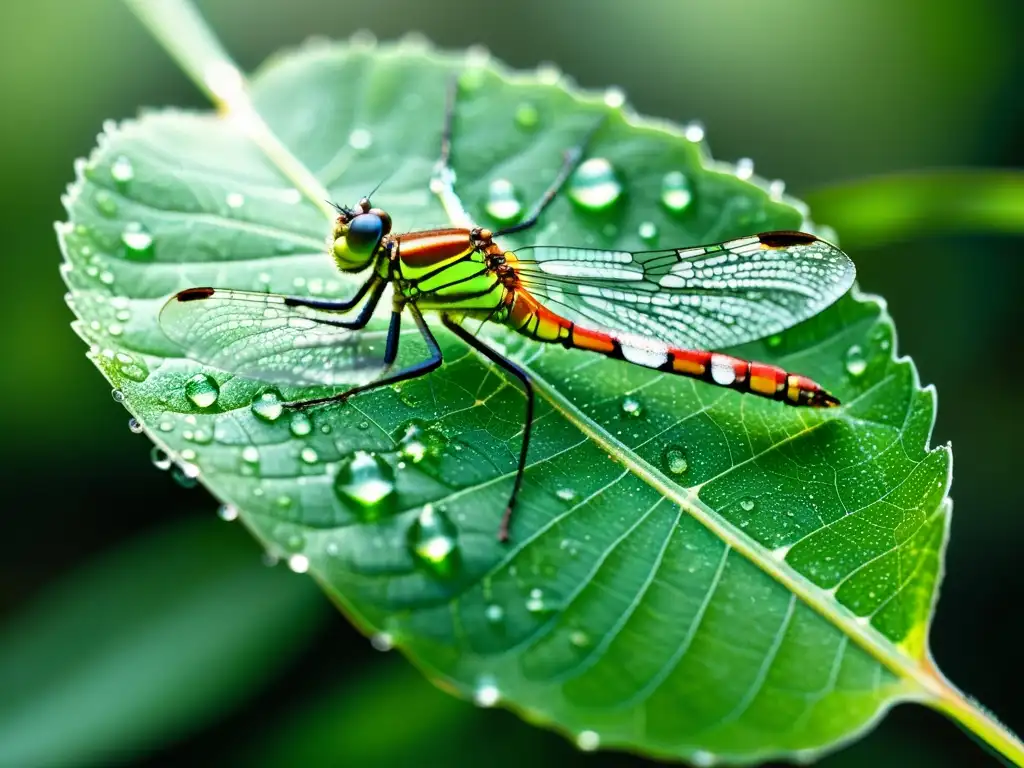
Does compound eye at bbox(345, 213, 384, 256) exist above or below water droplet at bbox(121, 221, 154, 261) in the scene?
above

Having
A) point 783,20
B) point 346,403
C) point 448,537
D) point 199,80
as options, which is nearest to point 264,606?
point 346,403

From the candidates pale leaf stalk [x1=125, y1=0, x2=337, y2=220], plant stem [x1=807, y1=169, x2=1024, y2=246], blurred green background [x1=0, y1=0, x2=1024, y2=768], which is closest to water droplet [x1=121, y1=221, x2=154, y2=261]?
pale leaf stalk [x1=125, y1=0, x2=337, y2=220]

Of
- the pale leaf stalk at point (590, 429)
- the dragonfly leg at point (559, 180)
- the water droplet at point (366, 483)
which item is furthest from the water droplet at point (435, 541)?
the dragonfly leg at point (559, 180)

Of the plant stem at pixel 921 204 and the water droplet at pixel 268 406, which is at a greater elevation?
the plant stem at pixel 921 204

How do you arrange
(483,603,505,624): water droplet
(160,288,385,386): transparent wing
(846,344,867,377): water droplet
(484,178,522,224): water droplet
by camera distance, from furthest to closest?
1. (484,178,522,224): water droplet
2. (846,344,867,377): water droplet
3. (160,288,385,386): transparent wing
4. (483,603,505,624): water droplet

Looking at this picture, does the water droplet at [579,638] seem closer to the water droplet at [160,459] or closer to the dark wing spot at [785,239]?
the water droplet at [160,459]

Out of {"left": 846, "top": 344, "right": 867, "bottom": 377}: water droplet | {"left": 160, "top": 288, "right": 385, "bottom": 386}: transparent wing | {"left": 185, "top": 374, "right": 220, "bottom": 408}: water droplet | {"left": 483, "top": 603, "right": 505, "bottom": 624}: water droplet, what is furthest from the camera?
{"left": 846, "top": 344, "right": 867, "bottom": 377}: water droplet

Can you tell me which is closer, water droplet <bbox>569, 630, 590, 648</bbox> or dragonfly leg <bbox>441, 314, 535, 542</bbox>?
water droplet <bbox>569, 630, 590, 648</bbox>

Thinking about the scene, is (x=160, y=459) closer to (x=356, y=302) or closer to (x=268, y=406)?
(x=268, y=406)

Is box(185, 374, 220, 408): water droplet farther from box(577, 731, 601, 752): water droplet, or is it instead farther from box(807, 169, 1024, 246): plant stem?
box(807, 169, 1024, 246): plant stem
